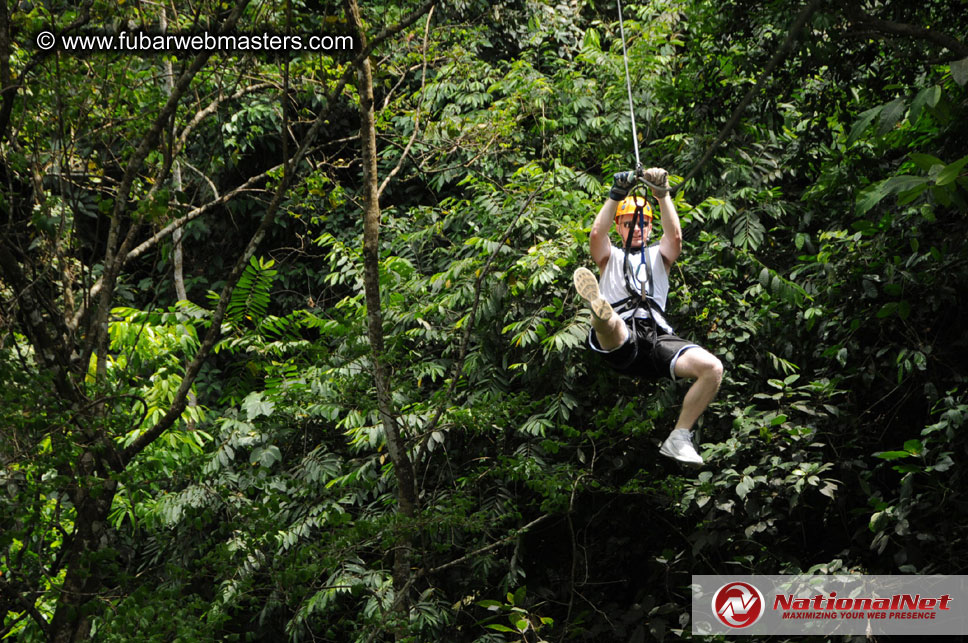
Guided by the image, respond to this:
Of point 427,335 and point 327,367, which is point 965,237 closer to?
point 427,335

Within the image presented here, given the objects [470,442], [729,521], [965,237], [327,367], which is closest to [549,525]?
[470,442]

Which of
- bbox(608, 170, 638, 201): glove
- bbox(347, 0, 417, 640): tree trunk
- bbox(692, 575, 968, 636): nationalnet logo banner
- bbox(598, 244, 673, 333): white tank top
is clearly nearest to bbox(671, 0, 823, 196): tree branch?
bbox(608, 170, 638, 201): glove

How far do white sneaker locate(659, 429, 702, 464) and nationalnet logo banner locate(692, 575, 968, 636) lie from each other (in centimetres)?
127

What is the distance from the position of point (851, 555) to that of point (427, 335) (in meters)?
2.87

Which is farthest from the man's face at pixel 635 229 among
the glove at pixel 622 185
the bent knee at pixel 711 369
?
the bent knee at pixel 711 369

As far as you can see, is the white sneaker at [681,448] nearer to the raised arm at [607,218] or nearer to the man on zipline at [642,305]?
the man on zipline at [642,305]

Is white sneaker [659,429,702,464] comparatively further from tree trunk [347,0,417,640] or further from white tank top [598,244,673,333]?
tree trunk [347,0,417,640]

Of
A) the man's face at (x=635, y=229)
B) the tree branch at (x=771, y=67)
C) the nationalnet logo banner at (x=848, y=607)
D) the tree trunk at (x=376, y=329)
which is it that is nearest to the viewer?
the tree branch at (x=771, y=67)

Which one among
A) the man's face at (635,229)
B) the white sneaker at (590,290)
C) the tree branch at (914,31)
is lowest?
the white sneaker at (590,290)

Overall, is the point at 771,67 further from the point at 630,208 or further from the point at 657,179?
the point at 630,208

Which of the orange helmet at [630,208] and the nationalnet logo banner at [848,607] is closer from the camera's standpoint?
the orange helmet at [630,208]

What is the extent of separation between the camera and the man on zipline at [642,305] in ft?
12.8

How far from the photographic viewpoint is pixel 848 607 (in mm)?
4691

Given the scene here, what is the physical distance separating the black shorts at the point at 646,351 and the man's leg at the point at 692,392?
2.7 inches
